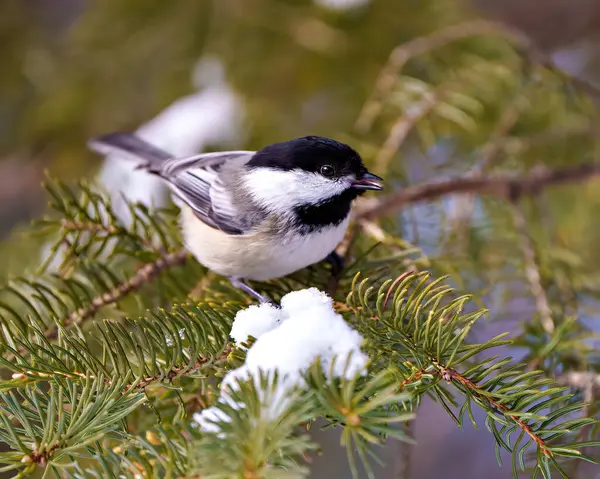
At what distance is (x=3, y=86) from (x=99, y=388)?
5.17ft

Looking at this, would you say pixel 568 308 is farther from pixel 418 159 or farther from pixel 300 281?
pixel 418 159

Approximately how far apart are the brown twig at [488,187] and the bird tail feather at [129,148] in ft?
1.59

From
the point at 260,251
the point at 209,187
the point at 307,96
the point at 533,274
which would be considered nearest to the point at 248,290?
the point at 260,251

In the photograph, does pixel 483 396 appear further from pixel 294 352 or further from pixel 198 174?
pixel 198 174

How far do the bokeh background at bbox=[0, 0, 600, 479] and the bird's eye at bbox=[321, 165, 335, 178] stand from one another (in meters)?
0.31


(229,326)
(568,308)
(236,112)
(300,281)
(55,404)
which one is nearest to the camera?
(55,404)

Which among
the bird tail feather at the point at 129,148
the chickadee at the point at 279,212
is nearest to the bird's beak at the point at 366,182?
the chickadee at the point at 279,212

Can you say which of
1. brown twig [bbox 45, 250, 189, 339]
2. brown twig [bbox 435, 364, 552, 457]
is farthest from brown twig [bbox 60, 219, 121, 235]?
brown twig [bbox 435, 364, 552, 457]

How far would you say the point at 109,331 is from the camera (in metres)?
0.60

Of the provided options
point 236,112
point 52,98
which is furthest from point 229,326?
point 52,98

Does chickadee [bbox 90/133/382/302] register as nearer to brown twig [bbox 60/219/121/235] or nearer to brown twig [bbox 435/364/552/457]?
brown twig [bbox 60/219/121/235]

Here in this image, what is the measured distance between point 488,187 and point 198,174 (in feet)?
1.82

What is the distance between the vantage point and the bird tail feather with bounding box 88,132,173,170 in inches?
47.3

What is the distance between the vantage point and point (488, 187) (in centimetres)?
109
